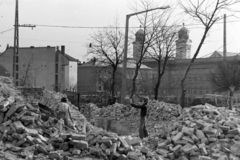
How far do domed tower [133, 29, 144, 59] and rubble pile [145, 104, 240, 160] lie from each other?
48.3 ft

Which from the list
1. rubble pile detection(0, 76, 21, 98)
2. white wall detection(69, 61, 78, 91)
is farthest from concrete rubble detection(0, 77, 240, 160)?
white wall detection(69, 61, 78, 91)

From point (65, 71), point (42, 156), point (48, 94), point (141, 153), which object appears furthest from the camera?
point (65, 71)

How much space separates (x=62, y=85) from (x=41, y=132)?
49566mm

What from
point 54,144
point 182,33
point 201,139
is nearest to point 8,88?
point 54,144

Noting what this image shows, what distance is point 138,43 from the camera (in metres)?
29.0

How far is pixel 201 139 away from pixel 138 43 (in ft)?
61.2

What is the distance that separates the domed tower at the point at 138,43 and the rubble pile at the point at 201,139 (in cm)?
1472

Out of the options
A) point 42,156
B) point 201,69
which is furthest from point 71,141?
point 201,69

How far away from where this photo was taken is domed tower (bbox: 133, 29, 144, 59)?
90.6ft

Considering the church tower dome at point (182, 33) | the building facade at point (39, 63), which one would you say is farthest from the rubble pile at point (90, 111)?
the building facade at point (39, 63)

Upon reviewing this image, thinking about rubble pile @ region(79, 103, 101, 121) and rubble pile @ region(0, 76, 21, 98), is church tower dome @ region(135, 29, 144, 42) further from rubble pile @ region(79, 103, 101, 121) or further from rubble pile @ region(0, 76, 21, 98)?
rubble pile @ region(0, 76, 21, 98)

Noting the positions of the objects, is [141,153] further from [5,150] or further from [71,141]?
[5,150]

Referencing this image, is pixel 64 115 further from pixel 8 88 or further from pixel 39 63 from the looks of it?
pixel 39 63

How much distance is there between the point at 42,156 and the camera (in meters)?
8.91
